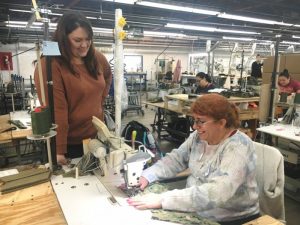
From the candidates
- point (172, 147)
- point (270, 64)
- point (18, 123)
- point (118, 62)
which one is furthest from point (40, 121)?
point (270, 64)

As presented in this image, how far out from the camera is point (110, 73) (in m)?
1.89

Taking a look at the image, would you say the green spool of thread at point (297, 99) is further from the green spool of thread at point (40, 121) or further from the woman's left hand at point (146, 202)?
the green spool of thread at point (40, 121)

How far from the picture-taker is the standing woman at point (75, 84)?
1429 millimetres

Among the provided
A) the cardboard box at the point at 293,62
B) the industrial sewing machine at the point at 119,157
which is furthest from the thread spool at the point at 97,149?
the cardboard box at the point at 293,62

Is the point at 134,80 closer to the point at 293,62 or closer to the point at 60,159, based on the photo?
the point at 293,62

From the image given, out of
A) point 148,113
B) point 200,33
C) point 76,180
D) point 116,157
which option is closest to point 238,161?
point 116,157

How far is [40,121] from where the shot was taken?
1280 mm

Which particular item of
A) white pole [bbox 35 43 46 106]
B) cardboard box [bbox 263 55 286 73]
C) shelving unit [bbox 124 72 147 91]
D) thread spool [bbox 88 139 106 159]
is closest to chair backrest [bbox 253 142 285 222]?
thread spool [bbox 88 139 106 159]

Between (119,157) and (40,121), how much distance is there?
1.42 feet

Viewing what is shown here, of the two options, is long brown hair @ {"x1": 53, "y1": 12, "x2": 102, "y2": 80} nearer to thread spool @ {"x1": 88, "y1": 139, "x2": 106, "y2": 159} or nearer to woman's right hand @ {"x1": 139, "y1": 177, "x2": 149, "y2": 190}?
thread spool @ {"x1": 88, "y1": 139, "x2": 106, "y2": 159}

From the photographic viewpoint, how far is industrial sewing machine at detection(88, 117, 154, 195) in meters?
1.26

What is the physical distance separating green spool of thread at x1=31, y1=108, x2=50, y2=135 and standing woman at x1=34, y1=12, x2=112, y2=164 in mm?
154

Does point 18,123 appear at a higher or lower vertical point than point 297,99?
lower

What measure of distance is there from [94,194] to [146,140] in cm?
164
